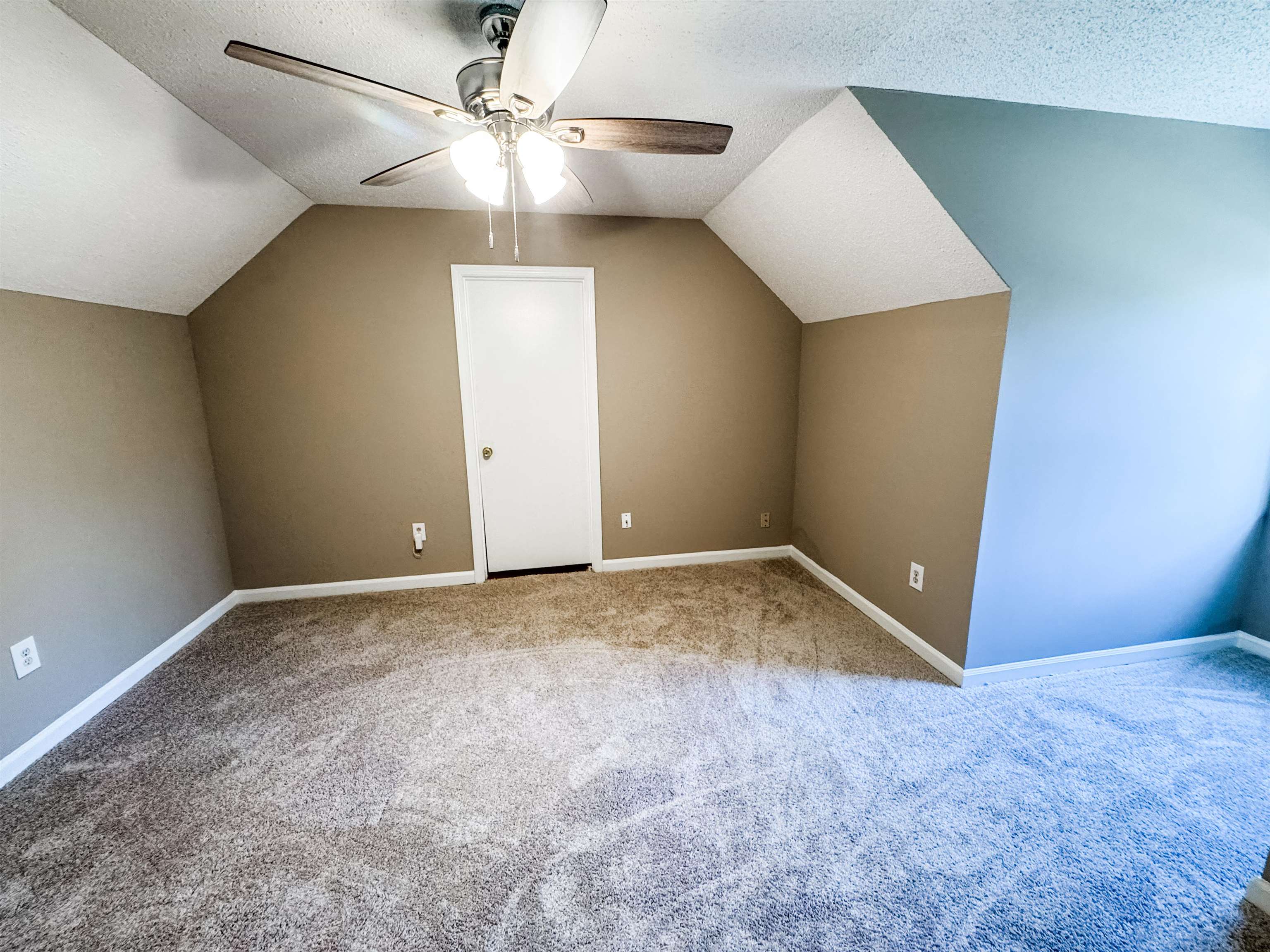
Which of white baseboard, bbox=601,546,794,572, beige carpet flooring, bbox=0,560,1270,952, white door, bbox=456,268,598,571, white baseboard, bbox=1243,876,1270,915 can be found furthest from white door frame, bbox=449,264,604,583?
white baseboard, bbox=1243,876,1270,915

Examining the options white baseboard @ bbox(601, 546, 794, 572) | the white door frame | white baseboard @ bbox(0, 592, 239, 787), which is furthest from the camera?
white baseboard @ bbox(601, 546, 794, 572)

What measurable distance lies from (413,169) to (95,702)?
245 centimetres

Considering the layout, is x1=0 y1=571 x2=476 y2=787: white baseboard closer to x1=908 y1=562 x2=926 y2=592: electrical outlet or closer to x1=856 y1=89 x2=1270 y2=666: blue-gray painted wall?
x1=908 y1=562 x2=926 y2=592: electrical outlet

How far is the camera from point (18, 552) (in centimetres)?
178

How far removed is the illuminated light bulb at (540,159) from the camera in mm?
1344

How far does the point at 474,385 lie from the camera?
119 inches

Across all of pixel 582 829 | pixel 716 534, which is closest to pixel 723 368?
pixel 716 534

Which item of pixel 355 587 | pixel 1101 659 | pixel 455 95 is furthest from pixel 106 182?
pixel 1101 659

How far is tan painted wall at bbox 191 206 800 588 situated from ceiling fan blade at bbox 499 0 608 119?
1.83 metres

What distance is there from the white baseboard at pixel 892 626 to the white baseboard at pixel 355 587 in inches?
87.9

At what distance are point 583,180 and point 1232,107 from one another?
95.2 inches

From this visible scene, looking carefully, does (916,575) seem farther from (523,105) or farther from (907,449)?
(523,105)

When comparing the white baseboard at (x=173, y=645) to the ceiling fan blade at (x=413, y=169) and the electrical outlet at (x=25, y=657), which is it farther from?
the ceiling fan blade at (x=413, y=169)

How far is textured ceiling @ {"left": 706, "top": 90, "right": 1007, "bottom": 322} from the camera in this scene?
179 cm
